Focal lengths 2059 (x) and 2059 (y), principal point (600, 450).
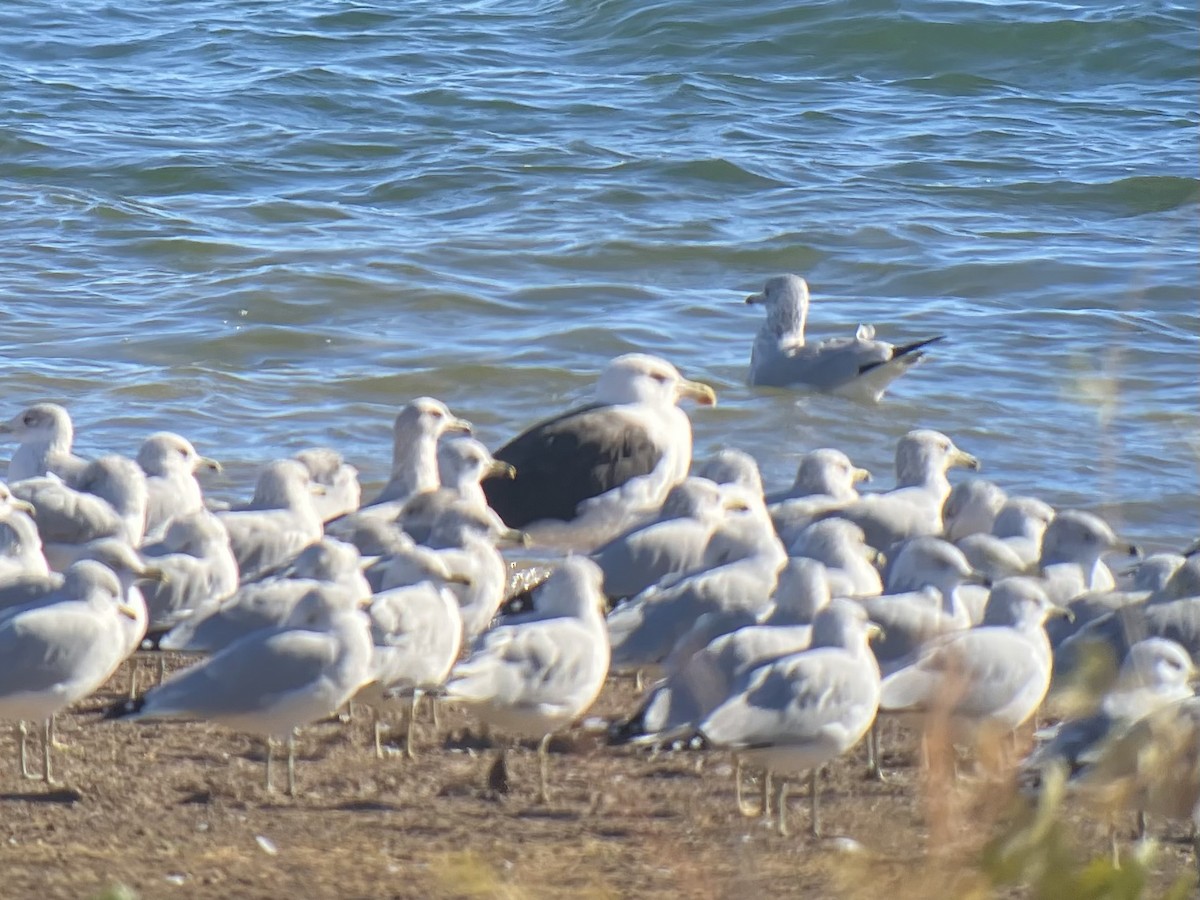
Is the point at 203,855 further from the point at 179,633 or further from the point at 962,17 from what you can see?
the point at 962,17

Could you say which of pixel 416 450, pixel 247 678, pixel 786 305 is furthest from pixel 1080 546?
pixel 786 305

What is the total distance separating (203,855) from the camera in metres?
5.16

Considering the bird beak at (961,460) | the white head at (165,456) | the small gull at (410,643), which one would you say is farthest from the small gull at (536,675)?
the bird beak at (961,460)

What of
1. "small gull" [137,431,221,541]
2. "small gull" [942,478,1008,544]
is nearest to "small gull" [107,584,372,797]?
"small gull" [137,431,221,541]

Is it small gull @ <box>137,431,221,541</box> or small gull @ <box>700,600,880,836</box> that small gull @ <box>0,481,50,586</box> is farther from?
small gull @ <box>700,600,880,836</box>

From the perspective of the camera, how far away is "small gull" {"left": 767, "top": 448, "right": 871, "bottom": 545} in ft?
27.6

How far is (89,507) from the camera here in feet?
25.7

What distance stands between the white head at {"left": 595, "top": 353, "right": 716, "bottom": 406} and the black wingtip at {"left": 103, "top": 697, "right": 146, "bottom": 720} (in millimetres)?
4651

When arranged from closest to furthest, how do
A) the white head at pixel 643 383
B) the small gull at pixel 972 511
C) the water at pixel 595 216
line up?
the small gull at pixel 972 511
the white head at pixel 643 383
the water at pixel 595 216

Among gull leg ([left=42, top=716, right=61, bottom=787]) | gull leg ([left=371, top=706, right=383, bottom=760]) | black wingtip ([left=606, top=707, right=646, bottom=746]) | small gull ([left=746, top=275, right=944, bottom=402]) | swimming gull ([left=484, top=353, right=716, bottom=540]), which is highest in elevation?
black wingtip ([left=606, top=707, right=646, bottom=746])

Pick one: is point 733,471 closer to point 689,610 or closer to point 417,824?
point 689,610

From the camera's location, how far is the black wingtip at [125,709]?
5.75 meters

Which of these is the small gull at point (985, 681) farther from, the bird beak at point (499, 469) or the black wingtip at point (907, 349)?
the black wingtip at point (907, 349)

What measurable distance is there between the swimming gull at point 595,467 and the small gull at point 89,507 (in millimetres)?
1882
